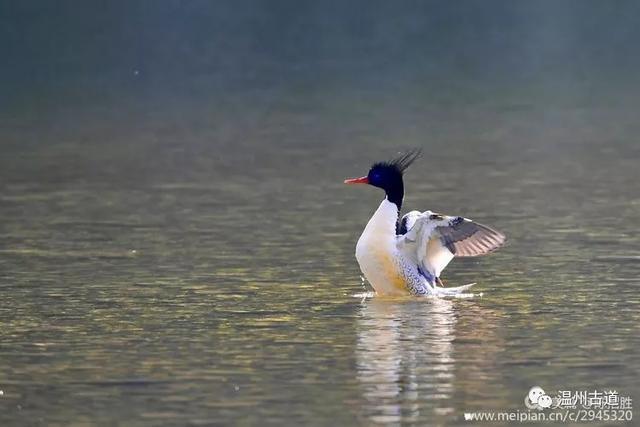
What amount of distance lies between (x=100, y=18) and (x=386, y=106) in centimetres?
1299

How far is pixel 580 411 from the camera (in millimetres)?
10969

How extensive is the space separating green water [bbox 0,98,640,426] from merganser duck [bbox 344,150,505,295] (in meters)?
0.23

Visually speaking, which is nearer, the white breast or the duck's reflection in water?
the duck's reflection in water

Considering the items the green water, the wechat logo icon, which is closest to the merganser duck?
the green water

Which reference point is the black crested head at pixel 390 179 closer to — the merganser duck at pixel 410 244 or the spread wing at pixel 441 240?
the merganser duck at pixel 410 244

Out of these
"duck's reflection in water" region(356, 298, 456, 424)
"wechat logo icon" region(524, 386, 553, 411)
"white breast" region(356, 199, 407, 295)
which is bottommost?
"wechat logo icon" region(524, 386, 553, 411)

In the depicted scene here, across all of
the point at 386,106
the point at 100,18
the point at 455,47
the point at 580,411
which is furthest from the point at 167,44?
the point at 580,411

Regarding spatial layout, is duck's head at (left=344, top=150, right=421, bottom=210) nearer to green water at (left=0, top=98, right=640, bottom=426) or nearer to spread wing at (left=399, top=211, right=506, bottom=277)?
spread wing at (left=399, top=211, right=506, bottom=277)

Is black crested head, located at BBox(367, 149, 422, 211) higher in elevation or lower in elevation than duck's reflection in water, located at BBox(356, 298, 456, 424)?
higher

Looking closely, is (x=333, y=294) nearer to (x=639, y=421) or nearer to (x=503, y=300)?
(x=503, y=300)

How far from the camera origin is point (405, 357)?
12297mm

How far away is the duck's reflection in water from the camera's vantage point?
11086 millimetres

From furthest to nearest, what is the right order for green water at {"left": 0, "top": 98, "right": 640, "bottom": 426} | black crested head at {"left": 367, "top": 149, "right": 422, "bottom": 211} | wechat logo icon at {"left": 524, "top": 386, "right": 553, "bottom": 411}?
black crested head at {"left": 367, "top": 149, "right": 422, "bottom": 211} → green water at {"left": 0, "top": 98, "right": 640, "bottom": 426} → wechat logo icon at {"left": 524, "top": 386, "right": 553, "bottom": 411}

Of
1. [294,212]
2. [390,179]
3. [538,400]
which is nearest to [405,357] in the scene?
[538,400]
